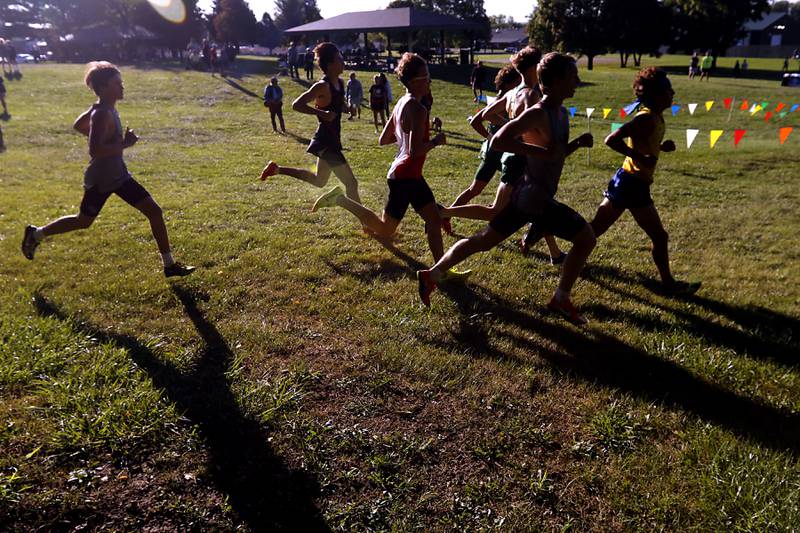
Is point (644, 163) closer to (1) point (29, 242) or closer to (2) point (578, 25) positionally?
(1) point (29, 242)

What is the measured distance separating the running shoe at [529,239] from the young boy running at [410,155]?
117 cm

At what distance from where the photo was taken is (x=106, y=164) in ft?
14.8

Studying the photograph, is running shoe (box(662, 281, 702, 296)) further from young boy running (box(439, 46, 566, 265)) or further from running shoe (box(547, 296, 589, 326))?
running shoe (box(547, 296, 589, 326))

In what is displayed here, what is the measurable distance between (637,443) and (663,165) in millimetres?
10143

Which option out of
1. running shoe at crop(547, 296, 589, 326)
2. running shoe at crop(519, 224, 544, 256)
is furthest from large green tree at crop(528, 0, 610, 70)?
running shoe at crop(547, 296, 589, 326)

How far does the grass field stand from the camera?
2.55 metres

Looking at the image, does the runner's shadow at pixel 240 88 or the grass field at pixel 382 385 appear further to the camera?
the runner's shadow at pixel 240 88

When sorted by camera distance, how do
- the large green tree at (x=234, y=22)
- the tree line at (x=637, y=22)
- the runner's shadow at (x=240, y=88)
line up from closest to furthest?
the runner's shadow at (x=240, y=88)
the tree line at (x=637, y=22)
the large green tree at (x=234, y=22)

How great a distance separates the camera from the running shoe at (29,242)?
203 inches

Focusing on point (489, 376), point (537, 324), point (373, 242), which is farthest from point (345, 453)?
point (373, 242)

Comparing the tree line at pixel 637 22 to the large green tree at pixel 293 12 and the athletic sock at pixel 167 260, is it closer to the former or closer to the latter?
the athletic sock at pixel 167 260

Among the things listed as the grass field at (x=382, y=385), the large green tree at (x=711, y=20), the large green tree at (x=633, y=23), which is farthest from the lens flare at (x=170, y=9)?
Answer: the grass field at (x=382, y=385)

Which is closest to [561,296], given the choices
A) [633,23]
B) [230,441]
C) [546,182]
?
[546,182]

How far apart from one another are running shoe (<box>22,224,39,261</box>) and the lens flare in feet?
192
